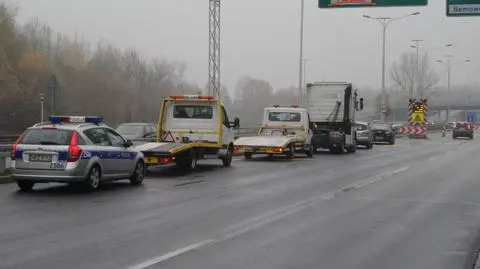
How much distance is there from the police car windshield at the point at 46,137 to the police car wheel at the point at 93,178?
2.85ft

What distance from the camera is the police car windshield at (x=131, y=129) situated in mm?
24850

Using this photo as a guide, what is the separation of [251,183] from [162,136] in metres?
6.12

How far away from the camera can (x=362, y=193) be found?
14969mm

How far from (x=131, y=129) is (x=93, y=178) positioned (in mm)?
10998

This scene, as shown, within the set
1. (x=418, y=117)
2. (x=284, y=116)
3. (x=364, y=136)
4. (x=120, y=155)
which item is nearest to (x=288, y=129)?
(x=284, y=116)

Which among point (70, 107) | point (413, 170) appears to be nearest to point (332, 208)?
point (413, 170)

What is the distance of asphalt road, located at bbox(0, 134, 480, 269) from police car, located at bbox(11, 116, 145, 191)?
426 millimetres

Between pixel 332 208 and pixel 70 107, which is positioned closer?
pixel 332 208

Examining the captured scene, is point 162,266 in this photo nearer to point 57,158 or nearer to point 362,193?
point 57,158

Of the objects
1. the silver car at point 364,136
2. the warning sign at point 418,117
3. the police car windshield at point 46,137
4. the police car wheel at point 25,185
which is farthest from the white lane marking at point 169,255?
the warning sign at point 418,117

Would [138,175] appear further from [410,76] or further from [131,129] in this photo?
[410,76]

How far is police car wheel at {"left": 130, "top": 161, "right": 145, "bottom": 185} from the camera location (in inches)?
630

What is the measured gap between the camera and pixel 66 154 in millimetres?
13664

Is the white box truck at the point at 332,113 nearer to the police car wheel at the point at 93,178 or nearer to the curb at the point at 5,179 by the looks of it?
the curb at the point at 5,179
